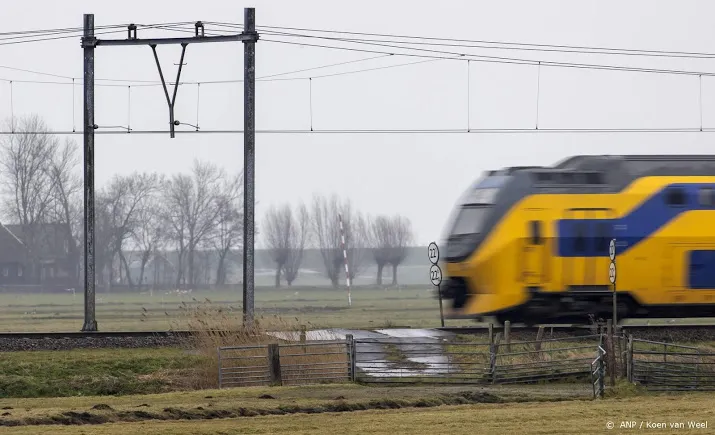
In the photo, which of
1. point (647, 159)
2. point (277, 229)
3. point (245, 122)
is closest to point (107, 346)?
point (245, 122)

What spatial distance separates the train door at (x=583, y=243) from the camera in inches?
1224

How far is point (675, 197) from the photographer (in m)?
31.4

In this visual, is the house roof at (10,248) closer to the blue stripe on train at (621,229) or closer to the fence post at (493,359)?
the blue stripe on train at (621,229)

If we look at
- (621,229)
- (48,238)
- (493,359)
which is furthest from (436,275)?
(48,238)

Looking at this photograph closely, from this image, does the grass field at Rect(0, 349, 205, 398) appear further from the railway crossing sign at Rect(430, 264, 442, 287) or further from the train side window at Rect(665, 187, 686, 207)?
the train side window at Rect(665, 187, 686, 207)

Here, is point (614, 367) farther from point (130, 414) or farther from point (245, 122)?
point (245, 122)

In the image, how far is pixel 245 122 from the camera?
3303 cm

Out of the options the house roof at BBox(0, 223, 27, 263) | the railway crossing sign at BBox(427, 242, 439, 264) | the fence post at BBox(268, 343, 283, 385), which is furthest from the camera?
the house roof at BBox(0, 223, 27, 263)

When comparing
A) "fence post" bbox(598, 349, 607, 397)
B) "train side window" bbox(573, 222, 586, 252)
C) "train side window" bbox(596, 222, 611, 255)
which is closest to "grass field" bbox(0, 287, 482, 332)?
"train side window" bbox(573, 222, 586, 252)

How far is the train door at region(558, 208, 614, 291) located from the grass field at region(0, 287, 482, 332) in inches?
309

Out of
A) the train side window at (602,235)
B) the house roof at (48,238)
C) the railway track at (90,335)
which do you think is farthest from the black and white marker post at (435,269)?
the house roof at (48,238)

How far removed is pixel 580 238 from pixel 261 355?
377 inches

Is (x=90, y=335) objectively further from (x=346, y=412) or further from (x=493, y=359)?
(x=346, y=412)

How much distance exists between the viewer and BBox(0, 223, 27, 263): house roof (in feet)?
318
